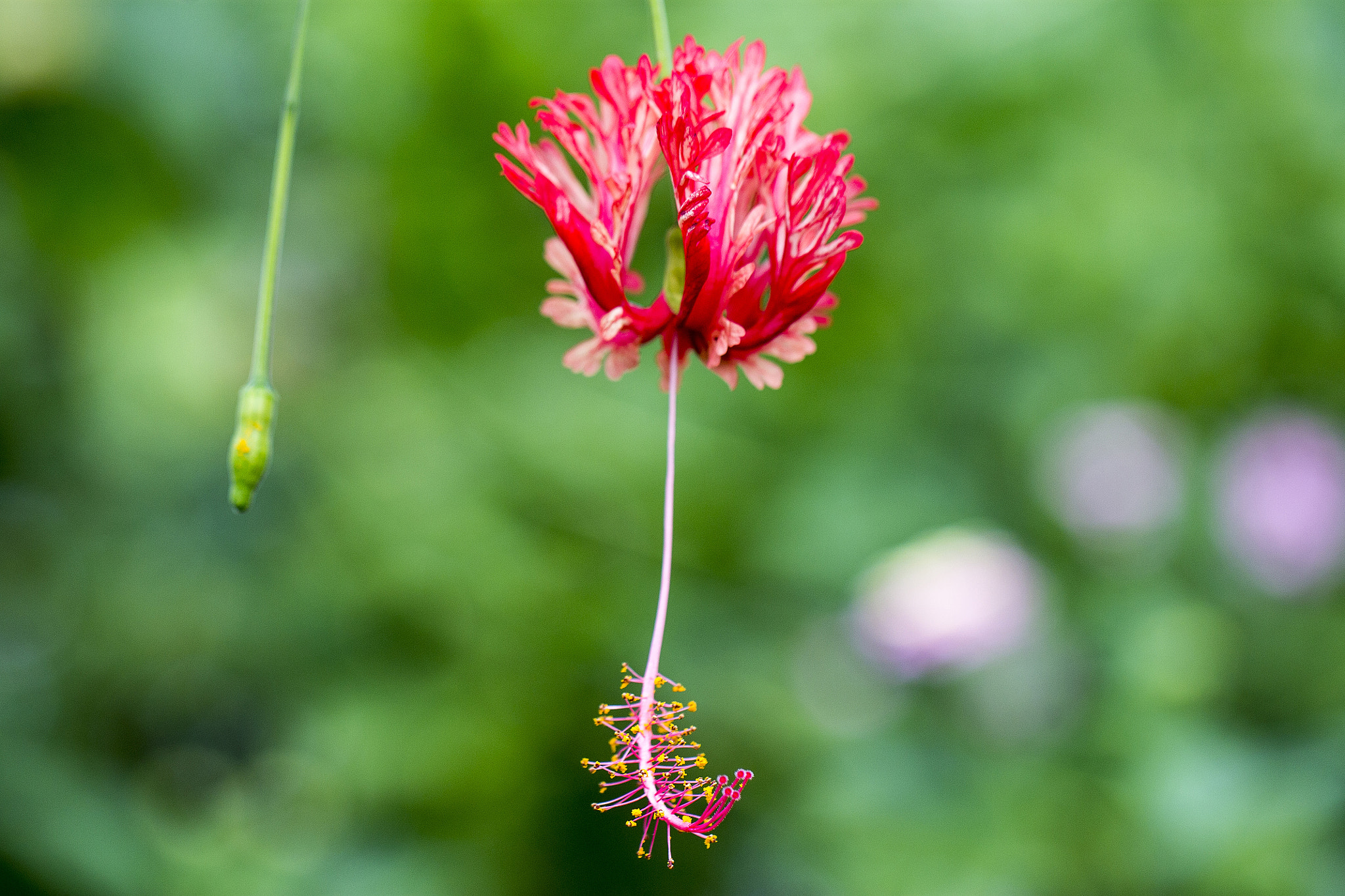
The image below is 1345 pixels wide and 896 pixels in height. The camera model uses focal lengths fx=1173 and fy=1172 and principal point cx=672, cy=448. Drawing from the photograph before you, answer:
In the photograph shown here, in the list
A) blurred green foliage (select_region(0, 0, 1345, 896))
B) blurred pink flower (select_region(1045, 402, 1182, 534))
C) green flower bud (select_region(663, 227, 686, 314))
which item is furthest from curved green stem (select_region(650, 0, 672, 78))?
blurred pink flower (select_region(1045, 402, 1182, 534))

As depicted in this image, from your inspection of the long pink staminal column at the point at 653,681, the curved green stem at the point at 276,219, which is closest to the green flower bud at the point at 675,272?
the long pink staminal column at the point at 653,681

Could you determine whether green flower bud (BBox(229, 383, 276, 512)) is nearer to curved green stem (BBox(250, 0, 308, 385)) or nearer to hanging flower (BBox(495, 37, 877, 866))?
curved green stem (BBox(250, 0, 308, 385))

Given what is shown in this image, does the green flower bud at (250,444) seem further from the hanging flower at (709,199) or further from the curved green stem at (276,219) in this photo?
the hanging flower at (709,199)

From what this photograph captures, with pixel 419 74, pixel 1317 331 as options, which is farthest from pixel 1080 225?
pixel 419 74

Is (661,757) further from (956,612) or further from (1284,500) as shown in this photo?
(1284,500)

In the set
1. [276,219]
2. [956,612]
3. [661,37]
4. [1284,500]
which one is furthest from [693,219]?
[1284,500]
